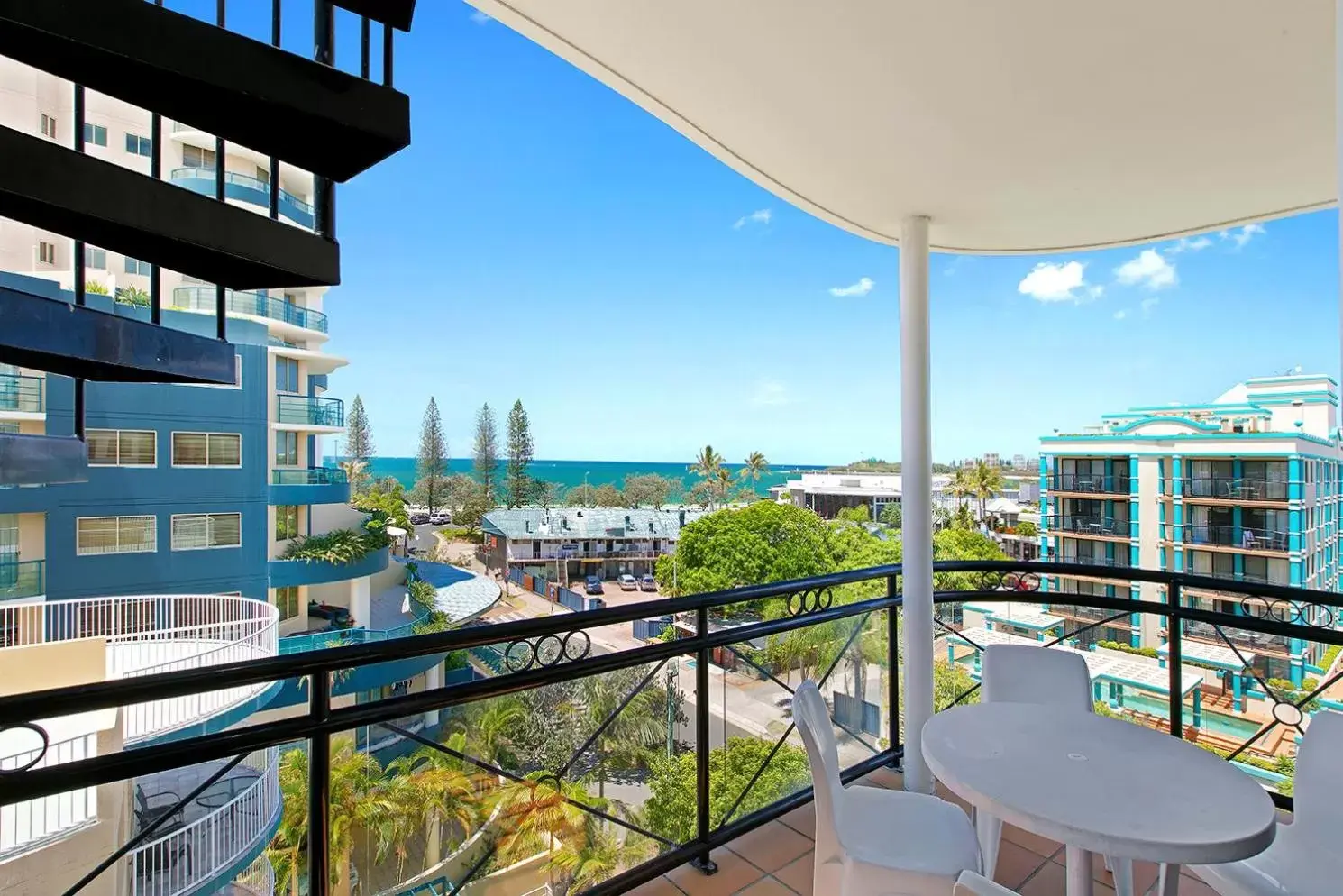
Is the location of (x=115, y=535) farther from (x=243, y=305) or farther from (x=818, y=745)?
(x=818, y=745)

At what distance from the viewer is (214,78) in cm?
96

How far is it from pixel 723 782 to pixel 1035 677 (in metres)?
1.08

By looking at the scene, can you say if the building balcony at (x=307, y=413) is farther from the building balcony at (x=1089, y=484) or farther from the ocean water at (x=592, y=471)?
the building balcony at (x=1089, y=484)

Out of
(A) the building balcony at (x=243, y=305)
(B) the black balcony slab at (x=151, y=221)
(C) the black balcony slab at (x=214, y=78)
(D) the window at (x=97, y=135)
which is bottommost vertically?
(B) the black balcony slab at (x=151, y=221)

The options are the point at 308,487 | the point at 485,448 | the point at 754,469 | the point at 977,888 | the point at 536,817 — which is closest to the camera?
the point at 977,888

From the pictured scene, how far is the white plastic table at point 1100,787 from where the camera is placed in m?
1.02

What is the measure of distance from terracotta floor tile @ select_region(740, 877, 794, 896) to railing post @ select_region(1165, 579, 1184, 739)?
1.60 metres

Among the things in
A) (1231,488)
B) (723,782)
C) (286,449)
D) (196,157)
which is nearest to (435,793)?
(723,782)

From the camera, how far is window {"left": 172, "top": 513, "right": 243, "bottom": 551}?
418 inches

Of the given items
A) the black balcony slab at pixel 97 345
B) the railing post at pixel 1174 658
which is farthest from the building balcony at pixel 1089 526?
the black balcony slab at pixel 97 345

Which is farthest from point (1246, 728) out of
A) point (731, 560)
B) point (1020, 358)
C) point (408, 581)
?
point (1020, 358)

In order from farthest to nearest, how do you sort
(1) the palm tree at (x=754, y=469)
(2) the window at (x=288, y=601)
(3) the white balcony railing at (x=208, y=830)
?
(1) the palm tree at (x=754, y=469) → (2) the window at (x=288, y=601) → (3) the white balcony railing at (x=208, y=830)

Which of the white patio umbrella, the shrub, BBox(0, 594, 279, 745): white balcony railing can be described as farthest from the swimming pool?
the shrub

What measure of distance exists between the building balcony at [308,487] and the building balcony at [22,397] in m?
4.31
